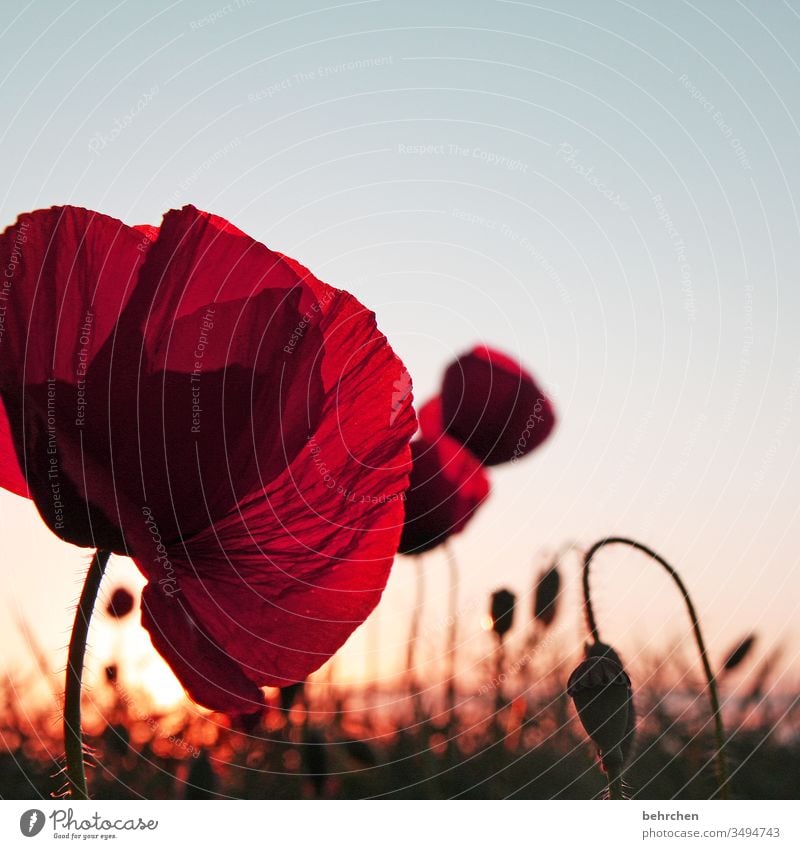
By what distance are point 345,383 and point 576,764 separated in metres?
0.65

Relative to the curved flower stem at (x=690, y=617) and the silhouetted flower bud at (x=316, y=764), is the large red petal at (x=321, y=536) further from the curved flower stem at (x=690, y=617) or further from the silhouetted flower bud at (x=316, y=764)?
the silhouetted flower bud at (x=316, y=764)

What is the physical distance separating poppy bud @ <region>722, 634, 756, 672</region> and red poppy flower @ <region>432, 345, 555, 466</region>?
23 cm

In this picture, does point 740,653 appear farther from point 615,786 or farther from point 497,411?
point 497,411

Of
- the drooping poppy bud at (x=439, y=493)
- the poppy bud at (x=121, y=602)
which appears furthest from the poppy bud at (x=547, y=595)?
the poppy bud at (x=121, y=602)

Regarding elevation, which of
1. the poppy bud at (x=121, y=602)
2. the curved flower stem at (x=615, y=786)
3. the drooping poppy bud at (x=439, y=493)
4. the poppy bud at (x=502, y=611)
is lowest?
the curved flower stem at (x=615, y=786)

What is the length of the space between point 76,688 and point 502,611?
35 centimetres

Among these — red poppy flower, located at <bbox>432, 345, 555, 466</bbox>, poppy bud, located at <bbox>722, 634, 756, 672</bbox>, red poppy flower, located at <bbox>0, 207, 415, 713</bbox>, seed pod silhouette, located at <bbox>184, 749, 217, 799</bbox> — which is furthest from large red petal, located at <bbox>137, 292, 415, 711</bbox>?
poppy bud, located at <bbox>722, 634, 756, 672</bbox>

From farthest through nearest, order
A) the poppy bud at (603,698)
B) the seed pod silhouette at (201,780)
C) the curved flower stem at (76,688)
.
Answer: the seed pod silhouette at (201,780) → the poppy bud at (603,698) → the curved flower stem at (76,688)

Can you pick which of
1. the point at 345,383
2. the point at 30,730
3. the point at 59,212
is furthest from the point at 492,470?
the point at 30,730

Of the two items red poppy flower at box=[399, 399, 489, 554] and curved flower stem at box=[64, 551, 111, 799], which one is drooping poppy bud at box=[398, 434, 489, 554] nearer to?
red poppy flower at box=[399, 399, 489, 554]

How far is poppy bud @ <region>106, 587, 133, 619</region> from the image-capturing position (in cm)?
70

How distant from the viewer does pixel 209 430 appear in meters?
0.40

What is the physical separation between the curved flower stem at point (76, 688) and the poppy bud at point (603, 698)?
26 cm

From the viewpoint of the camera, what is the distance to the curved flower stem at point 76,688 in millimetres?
363
